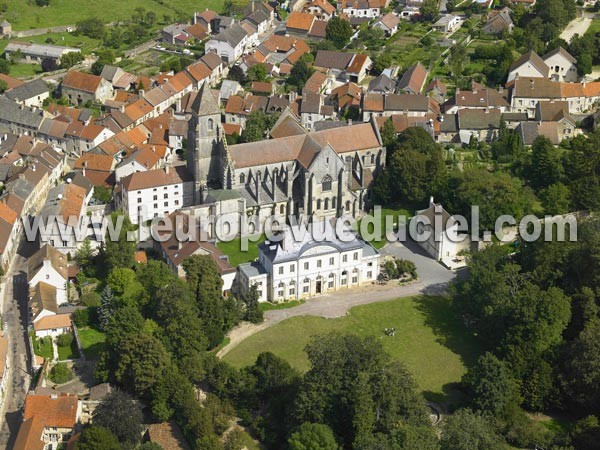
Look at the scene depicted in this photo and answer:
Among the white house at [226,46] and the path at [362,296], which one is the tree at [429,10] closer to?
the white house at [226,46]

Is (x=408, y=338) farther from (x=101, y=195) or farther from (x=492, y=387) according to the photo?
(x=101, y=195)

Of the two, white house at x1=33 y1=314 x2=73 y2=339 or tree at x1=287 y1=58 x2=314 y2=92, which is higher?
tree at x1=287 y1=58 x2=314 y2=92

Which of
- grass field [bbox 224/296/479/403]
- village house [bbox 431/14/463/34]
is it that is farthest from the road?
village house [bbox 431/14/463/34]

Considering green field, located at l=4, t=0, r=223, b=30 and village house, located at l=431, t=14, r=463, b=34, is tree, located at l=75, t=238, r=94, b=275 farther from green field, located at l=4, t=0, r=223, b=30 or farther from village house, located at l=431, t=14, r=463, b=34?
green field, located at l=4, t=0, r=223, b=30

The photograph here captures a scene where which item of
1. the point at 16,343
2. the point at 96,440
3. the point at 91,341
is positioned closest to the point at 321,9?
the point at 91,341

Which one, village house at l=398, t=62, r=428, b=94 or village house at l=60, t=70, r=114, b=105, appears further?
village house at l=60, t=70, r=114, b=105

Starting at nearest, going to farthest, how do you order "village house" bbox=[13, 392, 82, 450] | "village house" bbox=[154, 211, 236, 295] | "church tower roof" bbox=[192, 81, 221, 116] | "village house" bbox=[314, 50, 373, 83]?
"village house" bbox=[13, 392, 82, 450], "village house" bbox=[154, 211, 236, 295], "church tower roof" bbox=[192, 81, 221, 116], "village house" bbox=[314, 50, 373, 83]
